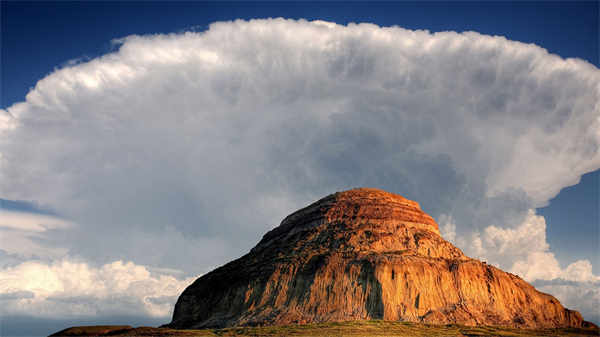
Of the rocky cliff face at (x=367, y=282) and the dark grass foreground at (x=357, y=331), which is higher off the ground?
the rocky cliff face at (x=367, y=282)

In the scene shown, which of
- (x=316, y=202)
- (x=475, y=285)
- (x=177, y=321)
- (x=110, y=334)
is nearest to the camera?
(x=110, y=334)

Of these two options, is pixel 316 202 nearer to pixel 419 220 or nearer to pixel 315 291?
pixel 419 220

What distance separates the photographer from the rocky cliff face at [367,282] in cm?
12606

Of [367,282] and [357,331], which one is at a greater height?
[367,282]

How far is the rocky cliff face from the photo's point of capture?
12606 cm

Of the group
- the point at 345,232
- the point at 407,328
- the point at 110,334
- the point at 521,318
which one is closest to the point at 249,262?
the point at 345,232

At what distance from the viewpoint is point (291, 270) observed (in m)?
137

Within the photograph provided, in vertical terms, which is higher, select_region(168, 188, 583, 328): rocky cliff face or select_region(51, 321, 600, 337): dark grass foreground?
select_region(168, 188, 583, 328): rocky cliff face

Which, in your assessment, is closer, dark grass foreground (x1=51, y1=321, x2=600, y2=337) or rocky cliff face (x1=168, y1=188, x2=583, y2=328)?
dark grass foreground (x1=51, y1=321, x2=600, y2=337)

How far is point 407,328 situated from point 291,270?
34436 millimetres

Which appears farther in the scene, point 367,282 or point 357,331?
point 367,282

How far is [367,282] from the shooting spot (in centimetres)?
12775

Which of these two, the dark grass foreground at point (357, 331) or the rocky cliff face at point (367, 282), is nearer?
the dark grass foreground at point (357, 331)

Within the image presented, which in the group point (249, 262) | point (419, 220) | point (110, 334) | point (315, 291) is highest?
point (419, 220)
